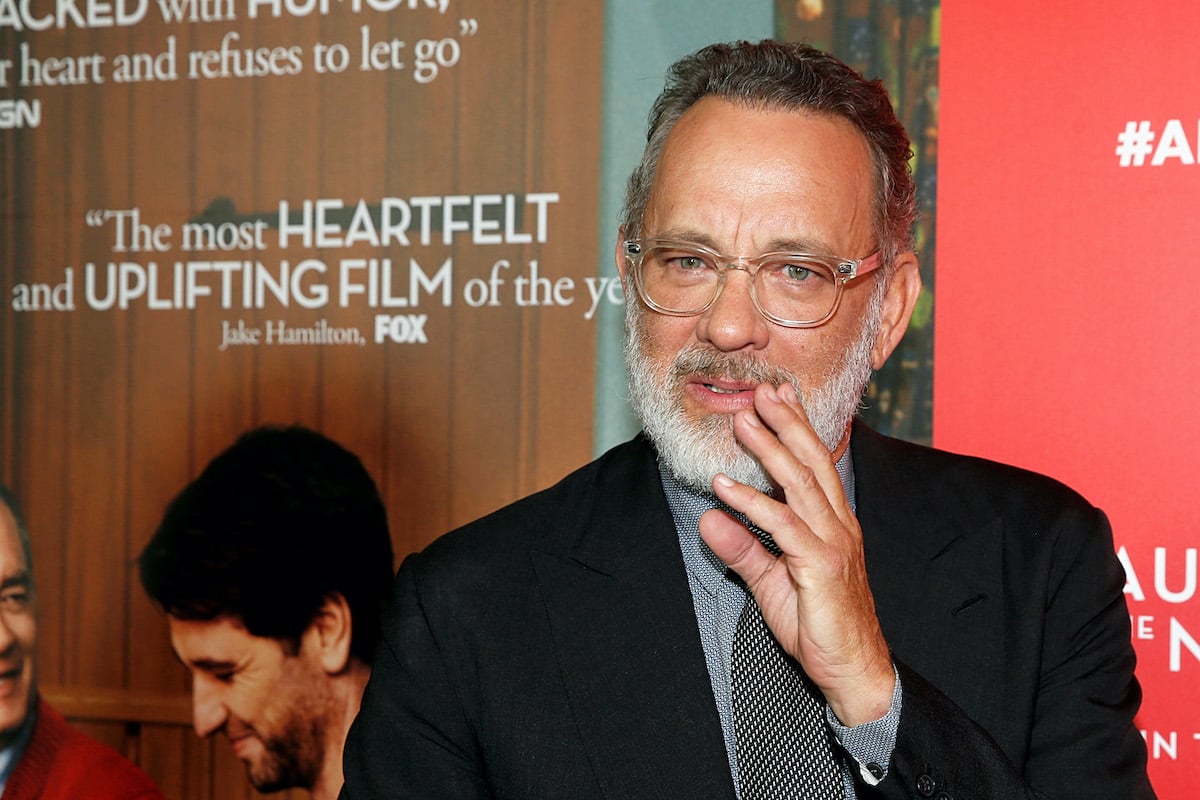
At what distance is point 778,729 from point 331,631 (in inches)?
58.0

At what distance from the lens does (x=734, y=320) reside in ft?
6.42

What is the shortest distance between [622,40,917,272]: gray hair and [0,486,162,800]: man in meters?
1.97

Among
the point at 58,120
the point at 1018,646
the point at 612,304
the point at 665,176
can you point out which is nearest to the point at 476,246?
the point at 612,304

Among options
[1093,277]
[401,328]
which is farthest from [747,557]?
[401,328]

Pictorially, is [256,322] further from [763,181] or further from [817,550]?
[817,550]

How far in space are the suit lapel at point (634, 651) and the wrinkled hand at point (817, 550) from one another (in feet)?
0.90

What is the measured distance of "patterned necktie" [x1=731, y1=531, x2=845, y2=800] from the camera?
1.87 meters

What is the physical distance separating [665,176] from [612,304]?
31.1 inches

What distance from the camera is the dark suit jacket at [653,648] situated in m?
1.94

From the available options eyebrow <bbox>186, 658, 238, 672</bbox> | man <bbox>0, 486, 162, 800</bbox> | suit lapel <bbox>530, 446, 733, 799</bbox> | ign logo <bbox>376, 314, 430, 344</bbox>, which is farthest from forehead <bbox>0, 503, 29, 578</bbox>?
suit lapel <bbox>530, 446, 733, 799</bbox>

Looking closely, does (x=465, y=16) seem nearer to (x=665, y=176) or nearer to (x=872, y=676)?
(x=665, y=176)

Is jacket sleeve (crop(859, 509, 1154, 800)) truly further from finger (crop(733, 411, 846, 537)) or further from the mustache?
the mustache

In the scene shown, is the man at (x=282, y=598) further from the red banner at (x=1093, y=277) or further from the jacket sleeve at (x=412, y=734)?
the red banner at (x=1093, y=277)

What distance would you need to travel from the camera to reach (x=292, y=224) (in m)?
3.13
